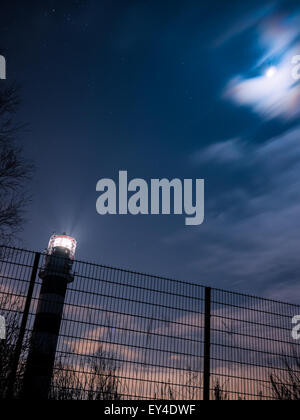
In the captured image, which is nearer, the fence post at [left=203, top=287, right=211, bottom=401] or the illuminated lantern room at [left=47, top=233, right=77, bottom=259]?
the fence post at [left=203, top=287, right=211, bottom=401]

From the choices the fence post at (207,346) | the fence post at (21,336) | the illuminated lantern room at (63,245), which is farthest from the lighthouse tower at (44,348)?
the illuminated lantern room at (63,245)

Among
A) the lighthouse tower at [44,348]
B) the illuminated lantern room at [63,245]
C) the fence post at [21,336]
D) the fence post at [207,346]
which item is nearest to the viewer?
the fence post at [21,336]

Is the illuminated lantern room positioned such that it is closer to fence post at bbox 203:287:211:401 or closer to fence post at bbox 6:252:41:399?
fence post at bbox 6:252:41:399

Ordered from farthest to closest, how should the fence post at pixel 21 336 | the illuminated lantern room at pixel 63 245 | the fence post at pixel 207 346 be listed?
the illuminated lantern room at pixel 63 245
the fence post at pixel 207 346
the fence post at pixel 21 336

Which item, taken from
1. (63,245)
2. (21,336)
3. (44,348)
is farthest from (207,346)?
(63,245)

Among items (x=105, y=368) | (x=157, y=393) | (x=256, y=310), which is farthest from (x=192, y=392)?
(x=256, y=310)

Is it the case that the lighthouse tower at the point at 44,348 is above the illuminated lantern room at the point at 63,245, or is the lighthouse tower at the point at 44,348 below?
below

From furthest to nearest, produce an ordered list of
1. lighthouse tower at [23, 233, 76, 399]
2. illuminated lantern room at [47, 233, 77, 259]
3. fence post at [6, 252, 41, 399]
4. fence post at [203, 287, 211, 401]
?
illuminated lantern room at [47, 233, 77, 259], fence post at [203, 287, 211, 401], lighthouse tower at [23, 233, 76, 399], fence post at [6, 252, 41, 399]

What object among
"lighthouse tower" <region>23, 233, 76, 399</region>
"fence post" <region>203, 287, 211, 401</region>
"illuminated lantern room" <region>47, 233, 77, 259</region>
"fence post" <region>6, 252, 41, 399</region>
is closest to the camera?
"fence post" <region>6, 252, 41, 399</region>

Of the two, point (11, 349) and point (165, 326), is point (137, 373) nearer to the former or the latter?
point (165, 326)

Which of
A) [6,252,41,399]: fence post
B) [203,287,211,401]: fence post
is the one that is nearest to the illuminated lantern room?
[6,252,41,399]: fence post

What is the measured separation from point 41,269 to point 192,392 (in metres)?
3.23

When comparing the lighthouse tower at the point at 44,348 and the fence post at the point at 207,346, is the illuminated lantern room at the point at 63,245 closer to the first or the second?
the lighthouse tower at the point at 44,348

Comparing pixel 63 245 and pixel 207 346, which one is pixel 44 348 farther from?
pixel 63 245
